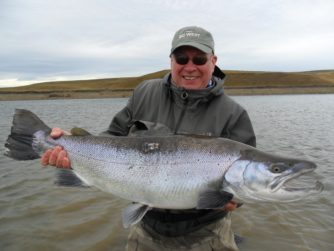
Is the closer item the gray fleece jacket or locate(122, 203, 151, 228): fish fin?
locate(122, 203, 151, 228): fish fin

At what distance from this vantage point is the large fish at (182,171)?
3.44 m

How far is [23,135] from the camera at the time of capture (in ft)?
13.9

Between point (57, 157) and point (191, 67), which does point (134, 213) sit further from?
point (191, 67)

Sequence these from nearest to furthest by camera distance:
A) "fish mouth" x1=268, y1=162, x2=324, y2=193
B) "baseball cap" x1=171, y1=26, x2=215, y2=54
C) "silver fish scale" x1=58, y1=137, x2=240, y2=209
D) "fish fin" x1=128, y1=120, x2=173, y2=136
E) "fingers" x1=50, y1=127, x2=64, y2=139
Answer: "fish mouth" x1=268, y1=162, x2=324, y2=193 < "silver fish scale" x1=58, y1=137, x2=240, y2=209 < "fish fin" x1=128, y1=120, x2=173, y2=136 < "fingers" x1=50, y1=127, x2=64, y2=139 < "baseball cap" x1=171, y1=26, x2=215, y2=54

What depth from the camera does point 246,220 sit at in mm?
6848

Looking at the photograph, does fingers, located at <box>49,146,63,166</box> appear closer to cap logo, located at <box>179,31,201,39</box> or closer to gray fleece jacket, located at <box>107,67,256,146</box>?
gray fleece jacket, located at <box>107,67,256,146</box>

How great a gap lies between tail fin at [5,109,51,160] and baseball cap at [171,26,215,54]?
183 cm

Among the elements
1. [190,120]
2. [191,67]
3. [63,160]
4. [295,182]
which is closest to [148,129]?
[190,120]

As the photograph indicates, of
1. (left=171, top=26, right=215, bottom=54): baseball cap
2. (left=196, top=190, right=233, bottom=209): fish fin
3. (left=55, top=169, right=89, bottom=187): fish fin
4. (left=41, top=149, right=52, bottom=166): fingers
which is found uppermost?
(left=171, top=26, right=215, bottom=54): baseball cap

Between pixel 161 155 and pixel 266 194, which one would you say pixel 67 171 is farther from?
pixel 266 194

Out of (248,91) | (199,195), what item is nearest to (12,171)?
(199,195)

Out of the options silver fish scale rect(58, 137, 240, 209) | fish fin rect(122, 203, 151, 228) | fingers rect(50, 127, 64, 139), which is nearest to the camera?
silver fish scale rect(58, 137, 240, 209)

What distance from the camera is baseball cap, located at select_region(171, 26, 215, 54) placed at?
427cm

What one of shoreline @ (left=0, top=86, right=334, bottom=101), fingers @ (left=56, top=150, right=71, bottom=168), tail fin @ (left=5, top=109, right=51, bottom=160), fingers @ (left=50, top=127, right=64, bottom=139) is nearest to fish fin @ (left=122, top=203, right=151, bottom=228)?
fingers @ (left=56, top=150, right=71, bottom=168)
